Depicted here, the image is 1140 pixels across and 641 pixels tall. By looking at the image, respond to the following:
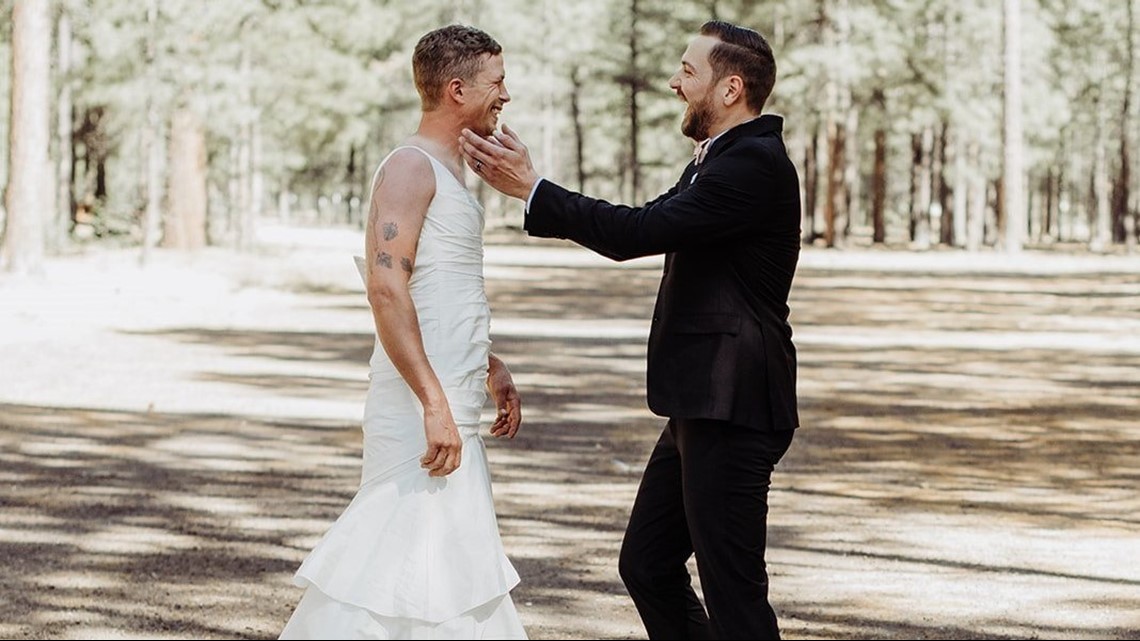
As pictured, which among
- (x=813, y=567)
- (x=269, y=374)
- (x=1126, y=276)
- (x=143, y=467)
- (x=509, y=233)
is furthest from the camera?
(x=509, y=233)

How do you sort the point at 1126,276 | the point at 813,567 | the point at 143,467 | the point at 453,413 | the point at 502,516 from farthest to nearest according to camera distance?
the point at 1126,276
the point at 143,467
the point at 502,516
the point at 813,567
the point at 453,413

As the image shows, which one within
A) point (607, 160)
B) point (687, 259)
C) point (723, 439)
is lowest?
point (723, 439)

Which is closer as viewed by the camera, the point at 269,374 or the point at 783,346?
the point at 783,346

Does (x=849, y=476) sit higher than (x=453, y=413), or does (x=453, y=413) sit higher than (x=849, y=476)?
(x=453, y=413)

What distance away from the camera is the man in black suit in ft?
17.3

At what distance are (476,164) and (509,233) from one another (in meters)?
75.1

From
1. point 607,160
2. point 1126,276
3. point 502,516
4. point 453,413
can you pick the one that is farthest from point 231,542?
point 607,160

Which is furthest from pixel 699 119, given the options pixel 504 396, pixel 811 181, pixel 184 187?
pixel 811 181

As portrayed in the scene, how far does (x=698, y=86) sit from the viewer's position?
17.9 ft

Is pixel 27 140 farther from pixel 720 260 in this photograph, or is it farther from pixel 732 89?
pixel 720 260

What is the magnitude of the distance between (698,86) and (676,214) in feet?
1.55

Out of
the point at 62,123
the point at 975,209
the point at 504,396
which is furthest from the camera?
the point at 975,209

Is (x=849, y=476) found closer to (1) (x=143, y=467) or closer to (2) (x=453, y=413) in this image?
(1) (x=143, y=467)

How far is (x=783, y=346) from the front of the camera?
5.49 meters
